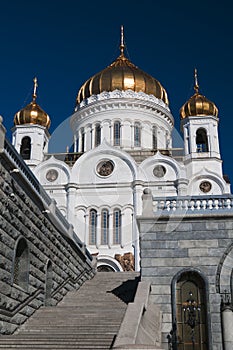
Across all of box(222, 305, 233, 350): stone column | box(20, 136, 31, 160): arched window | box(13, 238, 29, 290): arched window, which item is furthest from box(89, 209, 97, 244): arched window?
box(222, 305, 233, 350): stone column

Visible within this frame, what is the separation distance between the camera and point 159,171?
29.0 meters

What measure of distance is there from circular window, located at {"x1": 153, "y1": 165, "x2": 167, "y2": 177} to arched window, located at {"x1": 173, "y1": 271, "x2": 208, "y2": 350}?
16460 millimetres

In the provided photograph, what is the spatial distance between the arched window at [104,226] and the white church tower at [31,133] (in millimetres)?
6759

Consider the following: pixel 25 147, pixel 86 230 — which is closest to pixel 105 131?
pixel 25 147

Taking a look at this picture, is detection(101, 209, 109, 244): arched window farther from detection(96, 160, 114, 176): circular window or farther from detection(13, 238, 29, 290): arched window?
detection(13, 238, 29, 290): arched window

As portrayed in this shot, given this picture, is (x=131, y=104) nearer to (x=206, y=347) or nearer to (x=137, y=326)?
(x=206, y=347)

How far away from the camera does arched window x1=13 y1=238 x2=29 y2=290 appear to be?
1170cm

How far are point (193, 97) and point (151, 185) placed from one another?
8.55 metres

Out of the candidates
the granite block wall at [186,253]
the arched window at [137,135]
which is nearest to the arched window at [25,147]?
the arched window at [137,135]

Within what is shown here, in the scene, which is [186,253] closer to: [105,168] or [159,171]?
[159,171]

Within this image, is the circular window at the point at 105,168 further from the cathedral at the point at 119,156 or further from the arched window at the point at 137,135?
the arched window at the point at 137,135

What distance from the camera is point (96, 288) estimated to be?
16516 millimetres

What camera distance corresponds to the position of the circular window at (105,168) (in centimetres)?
2917

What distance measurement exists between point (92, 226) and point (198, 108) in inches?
455
